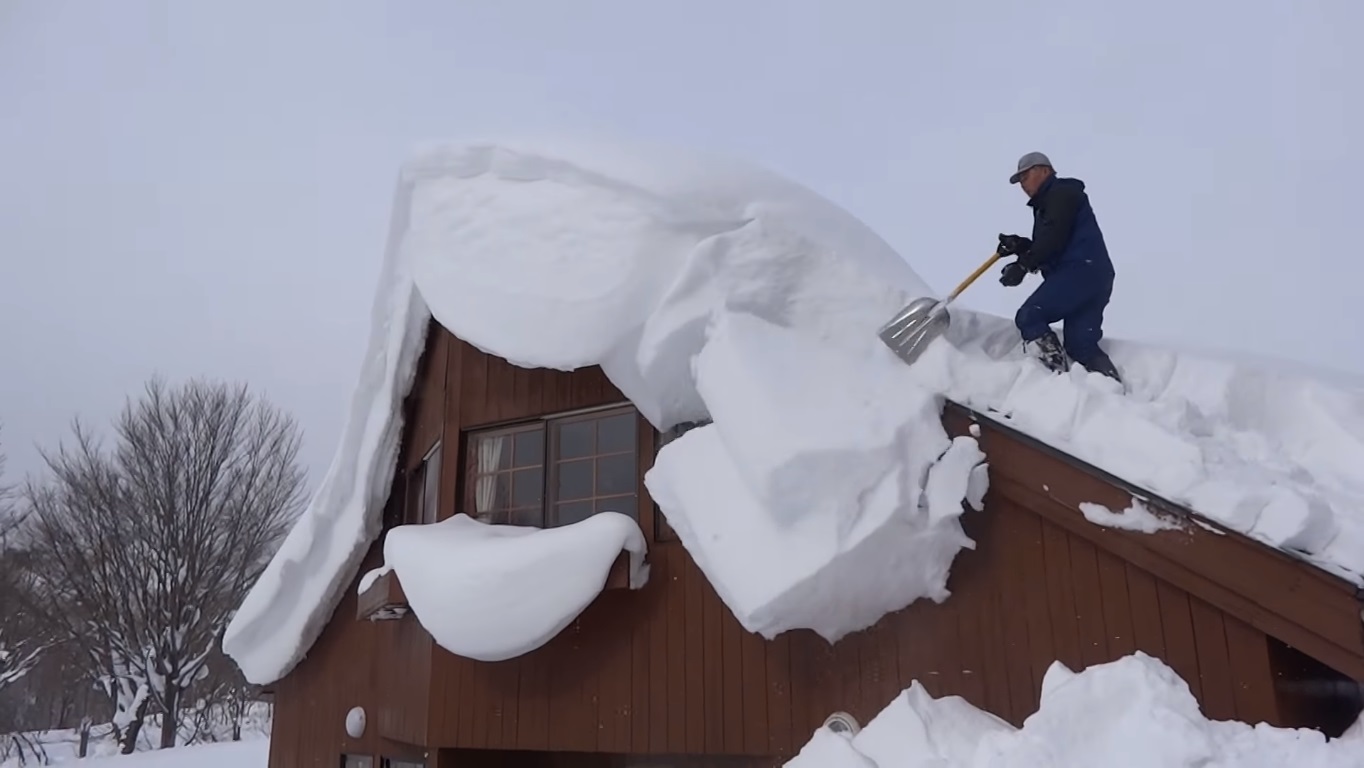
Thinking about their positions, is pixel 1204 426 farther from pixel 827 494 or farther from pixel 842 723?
pixel 842 723

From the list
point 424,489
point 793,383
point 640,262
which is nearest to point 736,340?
point 793,383

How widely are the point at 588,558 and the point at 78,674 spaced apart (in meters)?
24.4

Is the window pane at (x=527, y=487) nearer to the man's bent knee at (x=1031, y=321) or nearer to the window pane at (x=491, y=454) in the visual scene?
the window pane at (x=491, y=454)

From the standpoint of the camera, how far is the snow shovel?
4355 millimetres

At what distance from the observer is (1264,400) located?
4.36 metres

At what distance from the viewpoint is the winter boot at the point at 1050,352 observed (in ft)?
14.5

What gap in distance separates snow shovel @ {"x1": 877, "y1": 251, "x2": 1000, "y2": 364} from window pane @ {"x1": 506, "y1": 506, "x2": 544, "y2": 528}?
2.62 m

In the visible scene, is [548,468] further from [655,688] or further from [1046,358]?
[1046,358]

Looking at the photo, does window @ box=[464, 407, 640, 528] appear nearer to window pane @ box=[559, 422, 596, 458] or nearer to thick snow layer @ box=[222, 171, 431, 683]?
window pane @ box=[559, 422, 596, 458]

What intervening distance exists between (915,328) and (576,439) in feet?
8.17

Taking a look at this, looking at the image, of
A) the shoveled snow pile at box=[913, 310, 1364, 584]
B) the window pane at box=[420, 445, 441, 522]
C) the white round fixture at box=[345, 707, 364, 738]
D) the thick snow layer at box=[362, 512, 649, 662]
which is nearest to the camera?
the shoveled snow pile at box=[913, 310, 1364, 584]

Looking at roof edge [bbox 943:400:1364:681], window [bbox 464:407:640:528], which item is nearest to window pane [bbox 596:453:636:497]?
window [bbox 464:407:640:528]

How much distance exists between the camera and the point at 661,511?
17.4 ft

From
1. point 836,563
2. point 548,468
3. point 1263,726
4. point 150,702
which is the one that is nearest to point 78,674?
point 150,702
